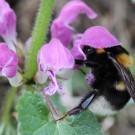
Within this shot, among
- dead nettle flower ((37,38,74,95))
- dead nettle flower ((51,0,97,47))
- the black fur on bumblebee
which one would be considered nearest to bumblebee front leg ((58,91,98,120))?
the black fur on bumblebee

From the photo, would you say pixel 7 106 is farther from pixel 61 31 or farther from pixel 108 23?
pixel 108 23

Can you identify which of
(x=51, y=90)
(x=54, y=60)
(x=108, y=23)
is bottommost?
(x=108, y=23)

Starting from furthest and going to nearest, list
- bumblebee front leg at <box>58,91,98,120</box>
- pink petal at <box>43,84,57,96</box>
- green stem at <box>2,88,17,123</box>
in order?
green stem at <box>2,88,17,123</box>
bumblebee front leg at <box>58,91,98,120</box>
pink petal at <box>43,84,57,96</box>

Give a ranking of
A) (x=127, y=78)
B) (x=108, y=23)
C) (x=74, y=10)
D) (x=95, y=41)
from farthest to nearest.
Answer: (x=108, y=23), (x=74, y=10), (x=95, y=41), (x=127, y=78)

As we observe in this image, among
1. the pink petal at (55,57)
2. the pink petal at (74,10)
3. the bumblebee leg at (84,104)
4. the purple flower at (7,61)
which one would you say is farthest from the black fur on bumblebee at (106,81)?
the pink petal at (74,10)

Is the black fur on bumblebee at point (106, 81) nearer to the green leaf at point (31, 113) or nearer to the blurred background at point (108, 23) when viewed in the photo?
the green leaf at point (31, 113)

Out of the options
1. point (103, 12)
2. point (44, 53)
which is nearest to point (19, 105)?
point (44, 53)

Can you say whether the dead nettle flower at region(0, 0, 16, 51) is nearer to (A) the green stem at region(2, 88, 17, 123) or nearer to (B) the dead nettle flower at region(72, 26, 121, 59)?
(A) the green stem at region(2, 88, 17, 123)

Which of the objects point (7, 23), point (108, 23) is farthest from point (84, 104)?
point (108, 23)
